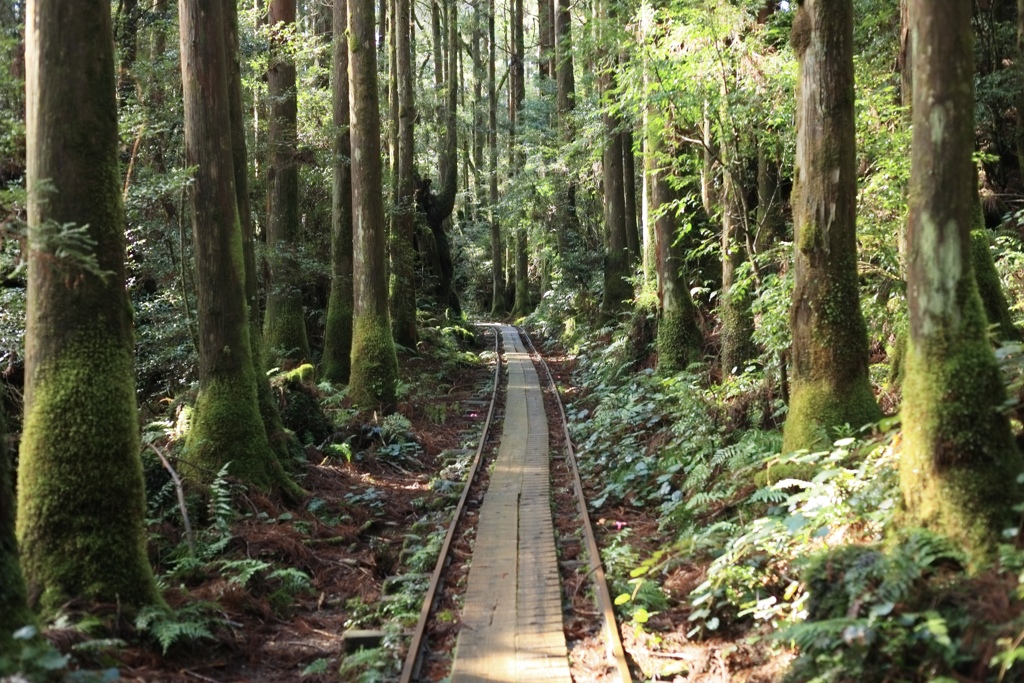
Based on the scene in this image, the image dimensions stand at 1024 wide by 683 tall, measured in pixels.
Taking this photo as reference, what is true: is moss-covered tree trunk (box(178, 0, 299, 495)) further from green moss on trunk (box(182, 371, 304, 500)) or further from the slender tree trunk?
the slender tree trunk

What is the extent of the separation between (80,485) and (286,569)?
2.54 metres

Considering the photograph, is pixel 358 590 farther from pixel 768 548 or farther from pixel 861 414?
pixel 861 414

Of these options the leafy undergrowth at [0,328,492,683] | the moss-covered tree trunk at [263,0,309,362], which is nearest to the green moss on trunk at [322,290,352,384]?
the moss-covered tree trunk at [263,0,309,362]

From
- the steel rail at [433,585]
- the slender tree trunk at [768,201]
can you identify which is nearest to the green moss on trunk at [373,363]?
the steel rail at [433,585]

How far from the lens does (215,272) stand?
9.27 m

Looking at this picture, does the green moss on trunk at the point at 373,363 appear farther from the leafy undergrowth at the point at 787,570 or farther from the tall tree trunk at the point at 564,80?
the tall tree trunk at the point at 564,80

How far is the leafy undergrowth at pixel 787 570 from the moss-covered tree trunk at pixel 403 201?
1316 cm

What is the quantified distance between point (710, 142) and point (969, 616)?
803 cm

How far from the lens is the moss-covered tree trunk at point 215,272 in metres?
9.22

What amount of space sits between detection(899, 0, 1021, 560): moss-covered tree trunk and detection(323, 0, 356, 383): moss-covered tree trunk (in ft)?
45.8

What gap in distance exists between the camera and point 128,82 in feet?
44.5

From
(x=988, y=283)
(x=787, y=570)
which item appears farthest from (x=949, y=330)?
(x=988, y=283)

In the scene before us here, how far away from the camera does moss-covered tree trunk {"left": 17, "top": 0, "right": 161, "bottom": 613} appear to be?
17.7 feet

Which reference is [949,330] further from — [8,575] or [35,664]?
[8,575]
